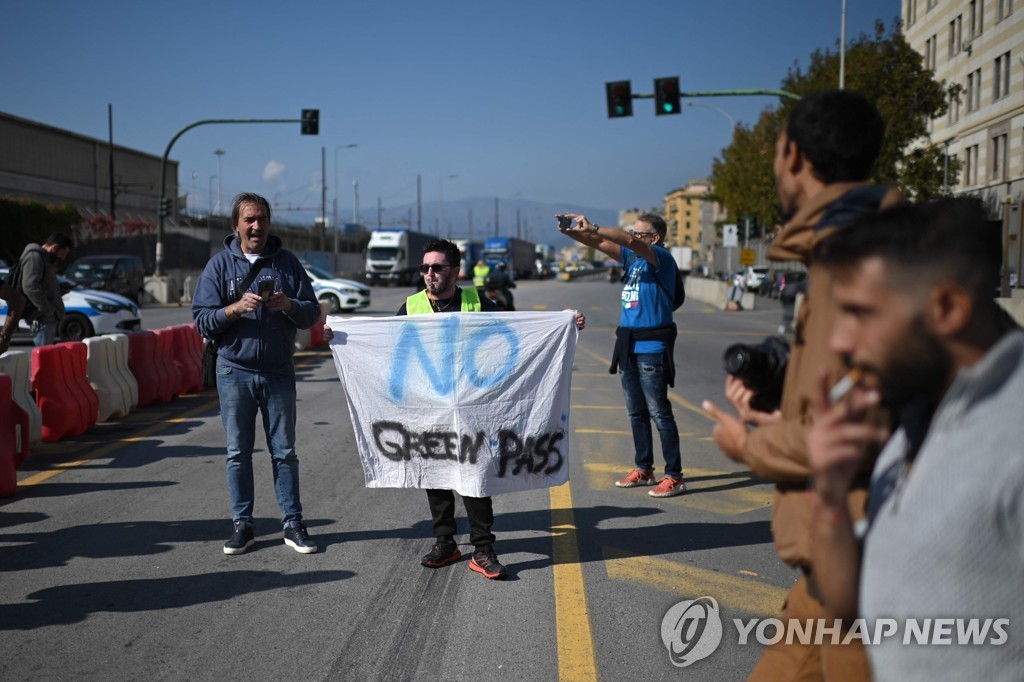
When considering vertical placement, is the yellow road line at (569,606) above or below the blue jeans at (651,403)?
below

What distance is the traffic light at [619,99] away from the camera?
1026 inches

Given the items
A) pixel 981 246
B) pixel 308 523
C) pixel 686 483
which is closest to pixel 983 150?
pixel 686 483

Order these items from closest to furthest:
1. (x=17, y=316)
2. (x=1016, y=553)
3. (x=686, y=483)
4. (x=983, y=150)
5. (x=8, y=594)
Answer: (x=1016, y=553), (x=8, y=594), (x=686, y=483), (x=17, y=316), (x=983, y=150)

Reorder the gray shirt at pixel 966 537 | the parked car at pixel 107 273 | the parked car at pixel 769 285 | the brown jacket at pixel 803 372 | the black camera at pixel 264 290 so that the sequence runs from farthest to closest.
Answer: the parked car at pixel 769 285
the parked car at pixel 107 273
the black camera at pixel 264 290
the brown jacket at pixel 803 372
the gray shirt at pixel 966 537

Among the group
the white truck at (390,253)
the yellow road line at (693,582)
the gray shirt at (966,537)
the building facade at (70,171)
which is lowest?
the yellow road line at (693,582)

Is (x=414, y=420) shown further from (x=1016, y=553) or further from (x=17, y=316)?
(x=17, y=316)

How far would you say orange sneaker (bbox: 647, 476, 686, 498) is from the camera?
7.32 m

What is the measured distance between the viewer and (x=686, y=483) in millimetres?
7863

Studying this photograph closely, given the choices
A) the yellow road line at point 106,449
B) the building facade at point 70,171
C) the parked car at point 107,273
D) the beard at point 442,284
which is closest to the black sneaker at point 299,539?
the beard at point 442,284

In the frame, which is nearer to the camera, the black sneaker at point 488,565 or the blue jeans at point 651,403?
the black sneaker at point 488,565

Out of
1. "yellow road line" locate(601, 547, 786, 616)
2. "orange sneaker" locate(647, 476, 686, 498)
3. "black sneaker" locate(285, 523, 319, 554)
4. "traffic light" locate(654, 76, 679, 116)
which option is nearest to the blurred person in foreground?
"yellow road line" locate(601, 547, 786, 616)

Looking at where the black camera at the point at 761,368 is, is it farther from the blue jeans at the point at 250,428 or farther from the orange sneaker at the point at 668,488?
the orange sneaker at the point at 668,488

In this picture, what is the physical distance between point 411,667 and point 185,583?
178 cm

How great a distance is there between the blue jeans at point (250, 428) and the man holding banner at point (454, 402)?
49 centimetres
